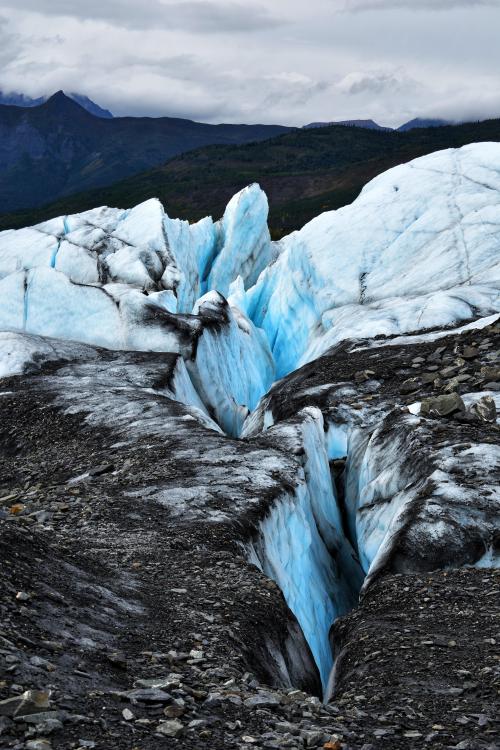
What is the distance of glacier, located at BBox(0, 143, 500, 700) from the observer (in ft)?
52.5

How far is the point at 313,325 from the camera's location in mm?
37656

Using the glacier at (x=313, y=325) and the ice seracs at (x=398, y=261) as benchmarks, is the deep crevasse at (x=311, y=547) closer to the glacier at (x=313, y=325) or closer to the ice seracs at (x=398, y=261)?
the glacier at (x=313, y=325)

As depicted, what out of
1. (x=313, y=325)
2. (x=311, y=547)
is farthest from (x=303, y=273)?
(x=311, y=547)

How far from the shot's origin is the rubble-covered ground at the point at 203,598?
6582 millimetres

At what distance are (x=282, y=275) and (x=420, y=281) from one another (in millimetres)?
9002

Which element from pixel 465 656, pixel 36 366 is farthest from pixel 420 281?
pixel 465 656

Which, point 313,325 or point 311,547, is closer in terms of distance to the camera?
point 311,547

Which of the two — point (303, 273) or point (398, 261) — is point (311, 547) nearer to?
point (398, 261)

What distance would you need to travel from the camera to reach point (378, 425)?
19.8 meters

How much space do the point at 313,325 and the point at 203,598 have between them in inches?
1097

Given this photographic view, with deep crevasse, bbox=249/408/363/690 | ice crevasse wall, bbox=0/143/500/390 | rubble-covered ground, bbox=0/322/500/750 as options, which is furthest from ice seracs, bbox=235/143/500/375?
deep crevasse, bbox=249/408/363/690

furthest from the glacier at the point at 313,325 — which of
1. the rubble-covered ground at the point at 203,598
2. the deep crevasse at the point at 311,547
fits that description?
the rubble-covered ground at the point at 203,598

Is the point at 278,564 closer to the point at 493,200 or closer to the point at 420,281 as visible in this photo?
the point at 420,281

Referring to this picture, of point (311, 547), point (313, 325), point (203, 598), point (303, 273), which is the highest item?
point (303, 273)
